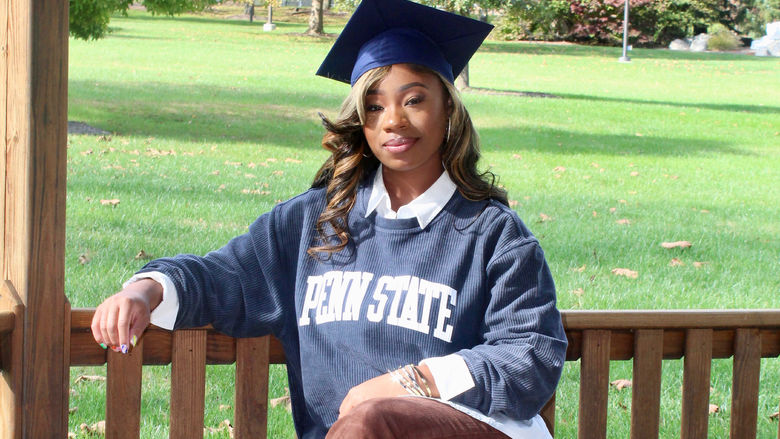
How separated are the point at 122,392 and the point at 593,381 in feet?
4.23

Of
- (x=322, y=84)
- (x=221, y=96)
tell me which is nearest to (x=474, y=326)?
(x=221, y=96)

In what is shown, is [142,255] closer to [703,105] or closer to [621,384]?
[621,384]

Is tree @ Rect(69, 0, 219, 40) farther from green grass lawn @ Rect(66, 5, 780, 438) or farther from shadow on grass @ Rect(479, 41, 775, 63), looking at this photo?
shadow on grass @ Rect(479, 41, 775, 63)

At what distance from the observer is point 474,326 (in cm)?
241

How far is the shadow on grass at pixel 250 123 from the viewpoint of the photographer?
12.3 meters

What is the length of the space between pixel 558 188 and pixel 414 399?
7.31 metres

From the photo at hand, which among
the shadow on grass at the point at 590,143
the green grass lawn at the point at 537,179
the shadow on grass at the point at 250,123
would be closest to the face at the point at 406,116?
the green grass lawn at the point at 537,179

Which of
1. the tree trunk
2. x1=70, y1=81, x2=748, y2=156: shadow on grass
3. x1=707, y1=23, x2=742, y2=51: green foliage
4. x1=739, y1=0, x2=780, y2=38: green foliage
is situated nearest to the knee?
x1=70, y1=81, x2=748, y2=156: shadow on grass

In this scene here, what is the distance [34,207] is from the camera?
2.37 metres

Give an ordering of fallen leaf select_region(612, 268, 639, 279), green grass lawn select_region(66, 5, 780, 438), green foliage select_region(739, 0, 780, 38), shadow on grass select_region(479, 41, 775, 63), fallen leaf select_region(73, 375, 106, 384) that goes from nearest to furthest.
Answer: fallen leaf select_region(73, 375, 106, 384) → green grass lawn select_region(66, 5, 780, 438) → fallen leaf select_region(612, 268, 639, 279) → shadow on grass select_region(479, 41, 775, 63) → green foliage select_region(739, 0, 780, 38)

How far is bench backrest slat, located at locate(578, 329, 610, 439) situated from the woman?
1.60 ft

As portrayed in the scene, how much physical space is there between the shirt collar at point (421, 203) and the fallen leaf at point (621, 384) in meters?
2.11

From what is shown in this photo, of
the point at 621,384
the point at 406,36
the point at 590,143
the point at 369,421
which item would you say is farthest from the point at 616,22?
the point at 369,421

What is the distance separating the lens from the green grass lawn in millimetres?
5266
